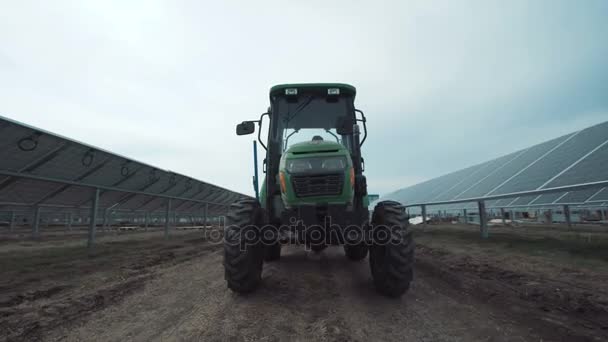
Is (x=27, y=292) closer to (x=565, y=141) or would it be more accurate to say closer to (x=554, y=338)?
(x=554, y=338)

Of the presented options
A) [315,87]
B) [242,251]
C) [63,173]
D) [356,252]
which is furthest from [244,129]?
[63,173]

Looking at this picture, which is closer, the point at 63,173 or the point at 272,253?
the point at 272,253

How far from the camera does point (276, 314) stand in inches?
114

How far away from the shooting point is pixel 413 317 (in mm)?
2855

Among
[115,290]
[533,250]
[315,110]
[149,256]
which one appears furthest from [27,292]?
[533,250]

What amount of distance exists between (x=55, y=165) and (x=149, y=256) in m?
4.17

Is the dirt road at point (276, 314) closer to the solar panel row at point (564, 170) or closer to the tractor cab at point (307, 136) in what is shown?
the tractor cab at point (307, 136)

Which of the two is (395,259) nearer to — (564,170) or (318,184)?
(318,184)

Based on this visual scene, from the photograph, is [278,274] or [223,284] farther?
[278,274]

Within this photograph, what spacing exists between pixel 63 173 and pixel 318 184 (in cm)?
898

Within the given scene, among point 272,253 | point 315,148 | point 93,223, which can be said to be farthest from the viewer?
point 93,223

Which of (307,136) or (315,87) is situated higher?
(315,87)

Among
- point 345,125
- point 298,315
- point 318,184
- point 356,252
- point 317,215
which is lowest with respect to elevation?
point 298,315

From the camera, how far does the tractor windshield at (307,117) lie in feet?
16.1
